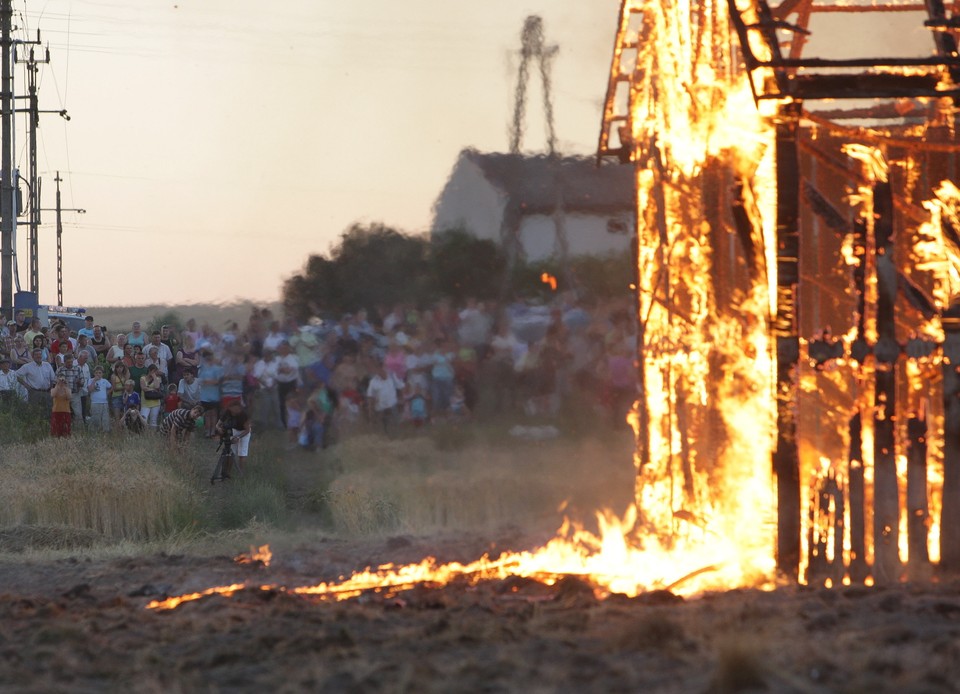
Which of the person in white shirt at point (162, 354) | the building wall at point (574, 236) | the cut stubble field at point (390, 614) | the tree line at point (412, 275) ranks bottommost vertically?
the cut stubble field at point (390, 614)

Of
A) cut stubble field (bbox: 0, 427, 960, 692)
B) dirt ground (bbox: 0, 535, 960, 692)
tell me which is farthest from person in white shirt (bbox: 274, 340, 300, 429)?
dirt ground (bbox: 0, 535, 960, 692)

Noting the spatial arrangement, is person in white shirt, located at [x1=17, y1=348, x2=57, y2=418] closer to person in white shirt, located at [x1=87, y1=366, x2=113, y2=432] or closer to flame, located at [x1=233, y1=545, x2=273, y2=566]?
person in white shirt, located at [x1=87, y1=366, x2=113, y2=432]

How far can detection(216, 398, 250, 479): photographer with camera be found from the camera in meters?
19.6

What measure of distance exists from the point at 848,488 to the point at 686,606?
1.47m

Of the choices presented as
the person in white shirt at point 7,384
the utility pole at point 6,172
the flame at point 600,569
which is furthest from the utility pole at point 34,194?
the flame at point 600,569

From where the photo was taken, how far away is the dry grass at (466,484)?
54.0 ft

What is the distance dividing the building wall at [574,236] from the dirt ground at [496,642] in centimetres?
1742

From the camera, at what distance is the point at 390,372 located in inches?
830

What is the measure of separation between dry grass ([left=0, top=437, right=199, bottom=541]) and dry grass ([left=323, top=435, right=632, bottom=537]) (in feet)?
6.28

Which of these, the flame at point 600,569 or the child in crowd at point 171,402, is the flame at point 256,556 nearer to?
the flame at point 600,569

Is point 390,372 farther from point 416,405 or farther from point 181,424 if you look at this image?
point 181,424

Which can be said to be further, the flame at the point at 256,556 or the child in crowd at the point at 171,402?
the child in crowd at the point at 171,402

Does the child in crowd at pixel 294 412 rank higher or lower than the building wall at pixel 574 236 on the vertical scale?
lower

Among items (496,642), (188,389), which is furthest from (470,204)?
(496,642)
